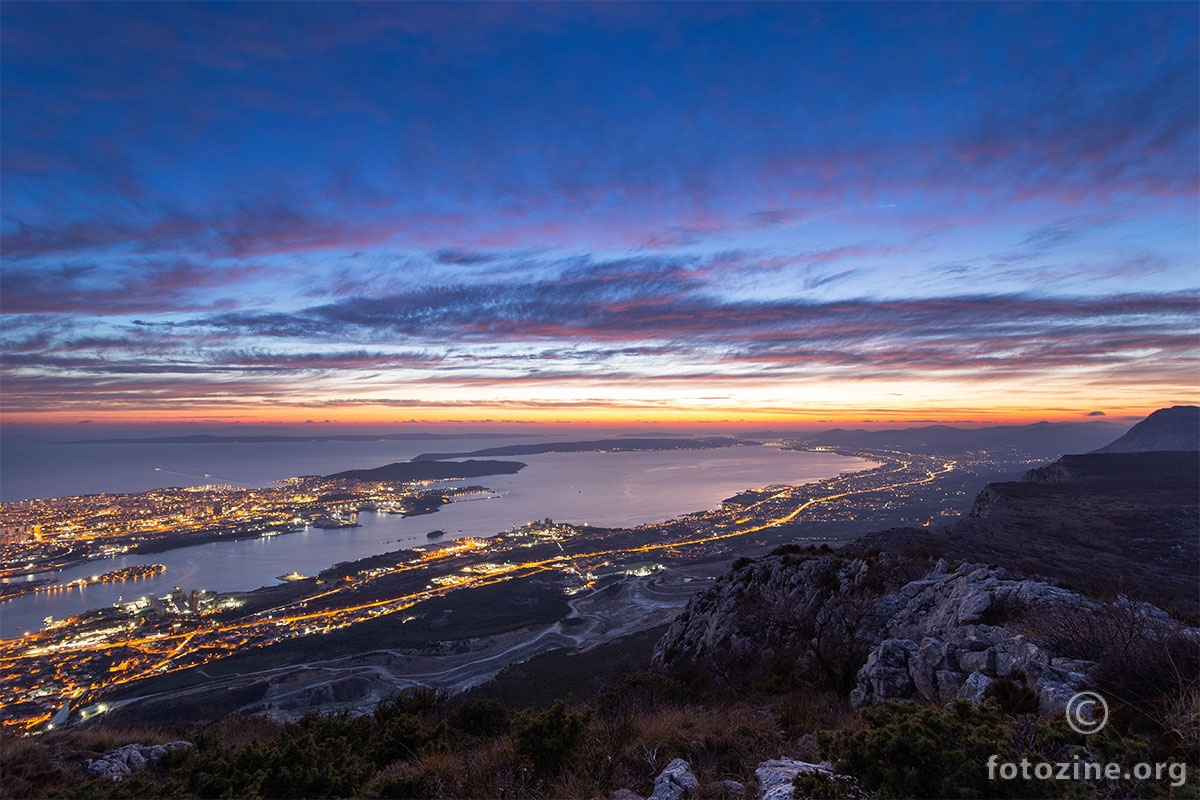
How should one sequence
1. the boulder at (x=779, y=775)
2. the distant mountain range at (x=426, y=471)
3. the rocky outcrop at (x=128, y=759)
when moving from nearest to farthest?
the boulder at (x=779, y=775), the rocky outcrop at (x=128, y=759), the distant mountain range at (x=426, y=471)

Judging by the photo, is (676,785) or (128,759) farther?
(128,759)

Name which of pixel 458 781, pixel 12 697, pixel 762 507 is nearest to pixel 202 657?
pixel 12 697

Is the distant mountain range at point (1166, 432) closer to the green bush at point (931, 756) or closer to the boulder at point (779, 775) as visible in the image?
the boulder at point (779, 775)

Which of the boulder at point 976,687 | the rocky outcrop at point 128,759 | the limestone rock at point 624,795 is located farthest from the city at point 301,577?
the boulder at point 976,687

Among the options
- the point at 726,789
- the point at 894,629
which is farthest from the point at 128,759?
the point at 894,629

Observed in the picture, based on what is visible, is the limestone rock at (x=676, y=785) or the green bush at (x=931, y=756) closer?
the green bush at (x=931, y=756)

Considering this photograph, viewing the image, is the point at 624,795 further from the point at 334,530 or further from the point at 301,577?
the point at 334,530
